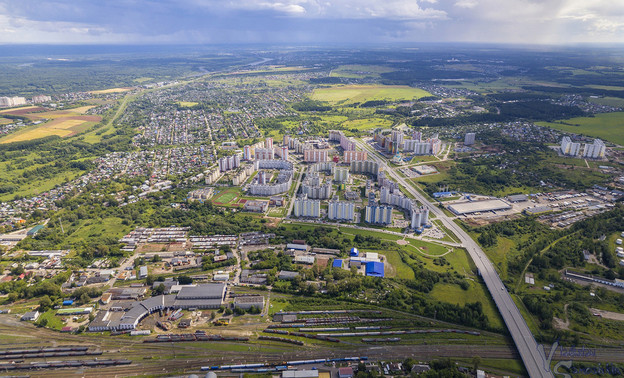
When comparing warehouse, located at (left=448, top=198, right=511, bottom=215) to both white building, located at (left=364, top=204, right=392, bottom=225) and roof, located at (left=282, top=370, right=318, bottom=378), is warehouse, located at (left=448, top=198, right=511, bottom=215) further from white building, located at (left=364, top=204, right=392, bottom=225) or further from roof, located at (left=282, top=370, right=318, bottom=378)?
roof, located at (left=282, top=370, right=318, bottom=378)

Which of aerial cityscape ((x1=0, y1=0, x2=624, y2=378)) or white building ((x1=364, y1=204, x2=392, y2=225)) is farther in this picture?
white building ((x1=364, y1=204, x2=392, y2=225))

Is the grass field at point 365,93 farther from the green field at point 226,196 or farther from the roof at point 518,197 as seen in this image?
the roof at point 518,197

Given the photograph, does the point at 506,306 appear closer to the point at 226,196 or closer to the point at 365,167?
the point at 365,167

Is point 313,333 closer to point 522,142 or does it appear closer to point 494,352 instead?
point 494,352

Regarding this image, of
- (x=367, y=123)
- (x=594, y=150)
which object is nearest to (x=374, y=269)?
(x=594, y=150)

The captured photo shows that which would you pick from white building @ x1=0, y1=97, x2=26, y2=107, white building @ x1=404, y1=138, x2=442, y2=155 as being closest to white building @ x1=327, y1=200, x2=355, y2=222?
white building @ x1=404, y1=138, x2=442, y2=155

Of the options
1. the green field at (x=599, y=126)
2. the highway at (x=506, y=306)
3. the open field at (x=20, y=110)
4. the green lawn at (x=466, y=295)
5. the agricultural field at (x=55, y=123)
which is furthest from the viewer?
the open field at (x=20, y=110)

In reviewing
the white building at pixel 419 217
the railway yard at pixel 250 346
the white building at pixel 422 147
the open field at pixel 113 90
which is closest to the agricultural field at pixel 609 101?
the white building at pixel 422 147
